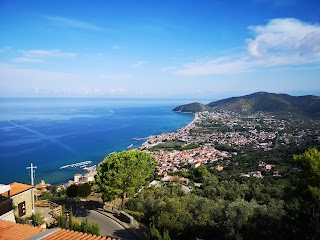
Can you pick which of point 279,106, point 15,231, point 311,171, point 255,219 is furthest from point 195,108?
point 15,231

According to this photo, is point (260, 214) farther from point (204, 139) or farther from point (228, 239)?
point (204, 139)

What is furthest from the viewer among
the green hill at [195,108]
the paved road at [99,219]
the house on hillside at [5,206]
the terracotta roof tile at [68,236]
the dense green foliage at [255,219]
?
the green hill at [195,108]

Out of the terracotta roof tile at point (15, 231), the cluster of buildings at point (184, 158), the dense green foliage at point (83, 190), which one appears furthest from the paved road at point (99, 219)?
the cluster of buildings at point (184, 158)

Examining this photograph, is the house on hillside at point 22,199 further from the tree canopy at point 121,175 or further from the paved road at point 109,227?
the tree canopy at point 121,175

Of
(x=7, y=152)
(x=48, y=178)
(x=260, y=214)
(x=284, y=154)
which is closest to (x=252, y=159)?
(x=284, y=154)

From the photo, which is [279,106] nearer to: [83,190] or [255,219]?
[83,190]

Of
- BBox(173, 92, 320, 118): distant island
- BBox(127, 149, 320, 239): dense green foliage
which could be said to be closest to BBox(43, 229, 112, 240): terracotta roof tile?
BBox(127, 149, 320, 239): dense green foliage
